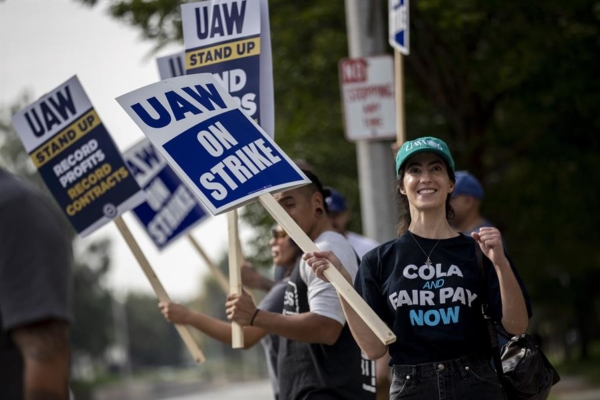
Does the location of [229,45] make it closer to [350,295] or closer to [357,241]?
[350,295]

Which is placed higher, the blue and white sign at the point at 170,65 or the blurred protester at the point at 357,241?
the blue and white sign at the point at 170,65

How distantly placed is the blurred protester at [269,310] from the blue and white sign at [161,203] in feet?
7.95

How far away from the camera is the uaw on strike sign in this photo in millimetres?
7199

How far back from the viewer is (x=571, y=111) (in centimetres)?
1528

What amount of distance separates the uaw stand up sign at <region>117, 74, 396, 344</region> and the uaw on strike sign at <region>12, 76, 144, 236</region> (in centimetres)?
170

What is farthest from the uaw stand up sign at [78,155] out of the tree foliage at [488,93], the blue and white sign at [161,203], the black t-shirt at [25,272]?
the tree foliage at [488,93]

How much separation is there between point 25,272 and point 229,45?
3.31 metres

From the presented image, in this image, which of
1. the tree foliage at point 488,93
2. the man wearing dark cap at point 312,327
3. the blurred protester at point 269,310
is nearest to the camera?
the man wearing dark cap at point 312,327

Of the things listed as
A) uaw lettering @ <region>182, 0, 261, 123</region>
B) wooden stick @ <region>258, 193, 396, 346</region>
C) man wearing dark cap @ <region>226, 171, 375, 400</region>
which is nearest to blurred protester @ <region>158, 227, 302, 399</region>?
man wearing dark cap @ <region>226, 171, 375, 400</region>

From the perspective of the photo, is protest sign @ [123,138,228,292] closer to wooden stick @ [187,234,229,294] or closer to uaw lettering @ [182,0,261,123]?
wooden stick @ [187,234,229,294]

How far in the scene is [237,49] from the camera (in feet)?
21.3

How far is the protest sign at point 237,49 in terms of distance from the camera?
6.36 metres

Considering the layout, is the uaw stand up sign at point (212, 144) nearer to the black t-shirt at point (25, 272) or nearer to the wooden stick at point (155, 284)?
the wooden stick at point (155, 284)

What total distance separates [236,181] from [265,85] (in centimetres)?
112
